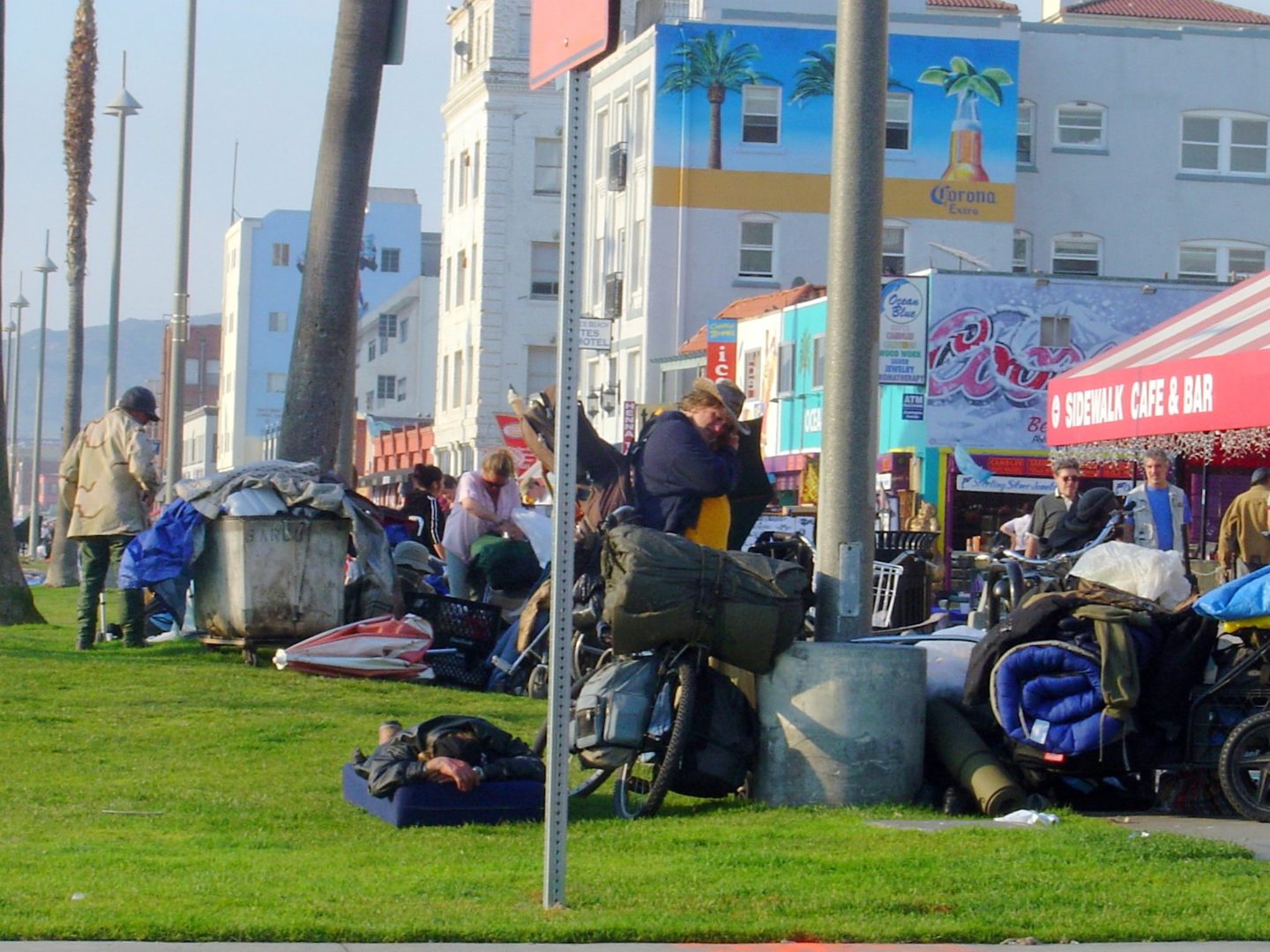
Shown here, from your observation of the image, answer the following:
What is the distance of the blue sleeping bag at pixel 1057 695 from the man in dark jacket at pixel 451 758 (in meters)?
2.12

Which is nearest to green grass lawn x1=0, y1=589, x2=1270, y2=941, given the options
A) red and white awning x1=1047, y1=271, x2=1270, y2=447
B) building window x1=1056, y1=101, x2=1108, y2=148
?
red and white awning x1=1047, y1=271, x2=1270, y2=447

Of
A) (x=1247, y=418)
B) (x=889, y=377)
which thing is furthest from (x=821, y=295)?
(x=1247, y=418)

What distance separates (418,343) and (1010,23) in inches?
1594

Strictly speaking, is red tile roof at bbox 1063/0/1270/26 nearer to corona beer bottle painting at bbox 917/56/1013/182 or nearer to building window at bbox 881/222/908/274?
corona beer bottle painting at bbox 917/56/1013/182

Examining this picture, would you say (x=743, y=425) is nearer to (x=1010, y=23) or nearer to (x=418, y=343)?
(x=1010, y=23)

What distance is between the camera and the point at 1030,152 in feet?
179

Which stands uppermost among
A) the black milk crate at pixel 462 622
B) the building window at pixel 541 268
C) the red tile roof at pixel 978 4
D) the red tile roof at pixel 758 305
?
the red tile roof at pixel 978 4

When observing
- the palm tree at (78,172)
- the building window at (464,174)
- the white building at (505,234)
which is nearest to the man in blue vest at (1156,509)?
the palm tree at (78,172)

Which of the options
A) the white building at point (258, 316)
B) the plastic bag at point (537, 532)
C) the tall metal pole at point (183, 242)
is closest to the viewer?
the plastic bag at point (537, 532)

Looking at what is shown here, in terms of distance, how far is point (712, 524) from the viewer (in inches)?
402

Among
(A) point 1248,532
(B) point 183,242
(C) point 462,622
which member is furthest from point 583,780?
(B) point 183,242

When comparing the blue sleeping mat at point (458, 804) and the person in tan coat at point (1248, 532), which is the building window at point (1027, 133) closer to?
the person in tan coat at point (1248, 532)

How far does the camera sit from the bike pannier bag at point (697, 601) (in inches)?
335

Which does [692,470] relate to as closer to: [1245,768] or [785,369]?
[1245,768]
